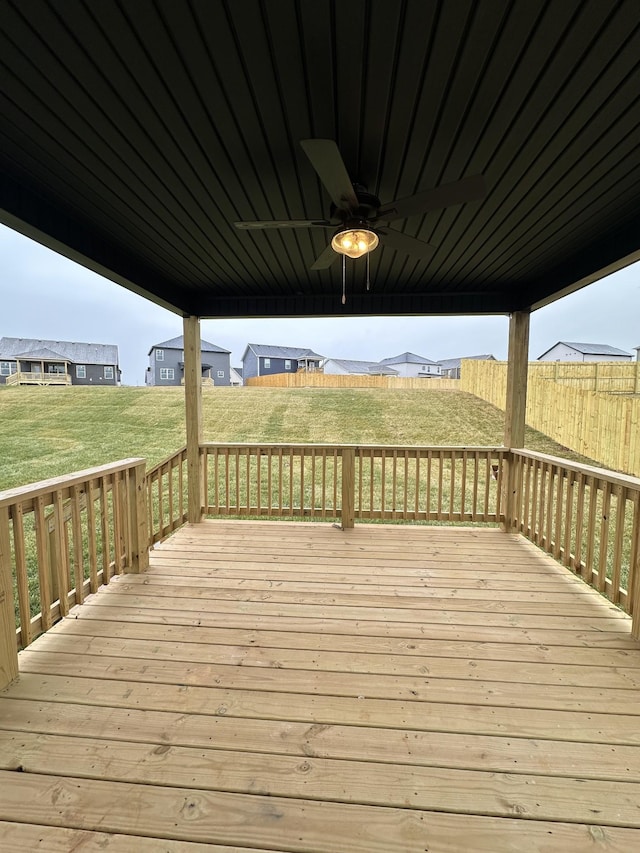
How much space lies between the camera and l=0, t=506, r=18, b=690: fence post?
1.84 m

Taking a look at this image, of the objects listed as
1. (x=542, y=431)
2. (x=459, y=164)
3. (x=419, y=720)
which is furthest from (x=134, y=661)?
(x=542, y=431)

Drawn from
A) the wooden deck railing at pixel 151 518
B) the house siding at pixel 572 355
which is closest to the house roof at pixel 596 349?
the house siding at pixel 572 355

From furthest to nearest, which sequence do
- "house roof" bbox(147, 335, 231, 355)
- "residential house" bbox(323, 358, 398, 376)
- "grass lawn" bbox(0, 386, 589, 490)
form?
1. "residential house" bbox(323, 358, 398, 376)
2. "house roof" bbox(147, 335, 231, 355)
3. "grass lawn" bbox(0, 386, 589, 490)

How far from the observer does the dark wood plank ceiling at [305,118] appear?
120 cm

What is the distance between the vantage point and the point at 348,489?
4254 mm

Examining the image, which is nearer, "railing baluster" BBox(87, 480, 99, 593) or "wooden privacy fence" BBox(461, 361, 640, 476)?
"railing baluster" BBox(87, 480, 99, 593)

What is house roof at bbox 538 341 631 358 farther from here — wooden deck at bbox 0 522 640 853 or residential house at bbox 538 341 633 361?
wooden deck at bbox 0 522 640 853

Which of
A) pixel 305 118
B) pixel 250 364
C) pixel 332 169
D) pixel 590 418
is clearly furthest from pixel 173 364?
pixel 332 169

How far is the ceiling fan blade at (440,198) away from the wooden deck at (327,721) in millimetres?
2348

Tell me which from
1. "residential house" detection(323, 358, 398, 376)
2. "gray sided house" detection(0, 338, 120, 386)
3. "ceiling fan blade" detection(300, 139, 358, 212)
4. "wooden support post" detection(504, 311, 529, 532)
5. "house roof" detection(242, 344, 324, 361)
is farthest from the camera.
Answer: "residential house" detection(323, 358, 398, 376)

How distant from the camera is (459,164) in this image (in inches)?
76.1

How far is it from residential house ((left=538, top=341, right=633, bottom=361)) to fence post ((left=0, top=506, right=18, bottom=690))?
27.9 m

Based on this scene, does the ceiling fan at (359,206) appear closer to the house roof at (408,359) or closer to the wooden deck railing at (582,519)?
the wooden deck railing at (582,519)

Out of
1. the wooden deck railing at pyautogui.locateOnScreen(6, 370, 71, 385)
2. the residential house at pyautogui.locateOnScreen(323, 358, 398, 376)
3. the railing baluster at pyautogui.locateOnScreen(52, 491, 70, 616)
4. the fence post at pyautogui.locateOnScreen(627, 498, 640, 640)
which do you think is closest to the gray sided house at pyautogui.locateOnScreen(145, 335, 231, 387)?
the wooden deck railing at pyautogui.locateOnScreen(6, 370, 71, 385)
